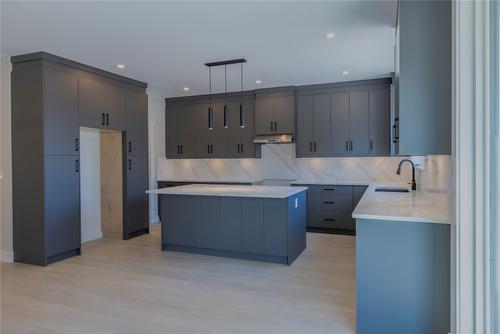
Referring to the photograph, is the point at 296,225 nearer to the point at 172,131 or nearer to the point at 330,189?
the point at 330,189

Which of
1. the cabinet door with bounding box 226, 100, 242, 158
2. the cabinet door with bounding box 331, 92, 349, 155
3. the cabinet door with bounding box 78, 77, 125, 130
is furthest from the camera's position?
the cabinet door with bounding box 226, 100, 242, 158

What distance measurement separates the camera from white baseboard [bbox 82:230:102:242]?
505 centimetres

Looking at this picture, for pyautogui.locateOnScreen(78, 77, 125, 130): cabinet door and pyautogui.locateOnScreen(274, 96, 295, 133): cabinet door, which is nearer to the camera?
pyautogui.locateOnScreen(78, 77, 125, 130): cabinet door

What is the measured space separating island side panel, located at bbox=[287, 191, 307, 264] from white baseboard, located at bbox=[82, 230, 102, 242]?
126 inches

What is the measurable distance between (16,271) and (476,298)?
4.32m

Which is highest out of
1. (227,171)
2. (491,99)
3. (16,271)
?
(491,99)

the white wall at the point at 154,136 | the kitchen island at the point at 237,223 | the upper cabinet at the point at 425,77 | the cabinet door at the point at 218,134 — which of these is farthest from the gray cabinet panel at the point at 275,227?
the white wall at the point at 154,136

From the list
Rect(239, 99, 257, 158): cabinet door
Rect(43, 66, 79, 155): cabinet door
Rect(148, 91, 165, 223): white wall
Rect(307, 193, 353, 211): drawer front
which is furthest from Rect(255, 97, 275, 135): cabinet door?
Rect(43, 66, 79, 155): cabinet door

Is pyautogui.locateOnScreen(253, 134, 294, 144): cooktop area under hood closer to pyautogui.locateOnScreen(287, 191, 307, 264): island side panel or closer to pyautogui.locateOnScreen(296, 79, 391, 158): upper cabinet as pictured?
pyautogui.locateOnScreen(296, 79, 391, 158): upper cabinet

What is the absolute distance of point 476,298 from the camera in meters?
1.74

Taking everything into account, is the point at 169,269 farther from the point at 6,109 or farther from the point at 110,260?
the point at 6,109

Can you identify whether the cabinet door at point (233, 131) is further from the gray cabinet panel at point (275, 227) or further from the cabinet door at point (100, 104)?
the gray cabinet panel at point (275, 227)

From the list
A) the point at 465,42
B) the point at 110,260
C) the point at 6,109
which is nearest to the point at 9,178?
the point at 6,109

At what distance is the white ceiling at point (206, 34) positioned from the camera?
9.20 feet
